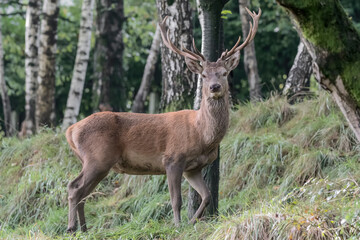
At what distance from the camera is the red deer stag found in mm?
6648

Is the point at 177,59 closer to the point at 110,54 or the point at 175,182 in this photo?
the point at 175,182

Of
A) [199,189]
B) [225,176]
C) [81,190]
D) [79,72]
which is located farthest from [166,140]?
[79,72]

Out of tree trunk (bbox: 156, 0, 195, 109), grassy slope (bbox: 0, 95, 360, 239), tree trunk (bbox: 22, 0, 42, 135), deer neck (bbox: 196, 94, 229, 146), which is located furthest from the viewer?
tree trunk (bbox: 22, 0, 42, 135)

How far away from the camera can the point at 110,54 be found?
15078 mm

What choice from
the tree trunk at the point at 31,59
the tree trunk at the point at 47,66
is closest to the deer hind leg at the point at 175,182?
the tree trunk at the point at 47,66

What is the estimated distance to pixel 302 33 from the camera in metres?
4.11

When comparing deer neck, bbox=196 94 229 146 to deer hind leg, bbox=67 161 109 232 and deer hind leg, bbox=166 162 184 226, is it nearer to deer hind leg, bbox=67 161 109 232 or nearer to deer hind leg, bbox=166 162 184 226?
deer hind leg, bbox=166 162 184 226

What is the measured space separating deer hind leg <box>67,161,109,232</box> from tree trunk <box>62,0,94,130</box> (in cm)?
479

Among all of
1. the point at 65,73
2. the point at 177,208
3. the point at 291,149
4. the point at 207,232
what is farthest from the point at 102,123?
the point at 65,73

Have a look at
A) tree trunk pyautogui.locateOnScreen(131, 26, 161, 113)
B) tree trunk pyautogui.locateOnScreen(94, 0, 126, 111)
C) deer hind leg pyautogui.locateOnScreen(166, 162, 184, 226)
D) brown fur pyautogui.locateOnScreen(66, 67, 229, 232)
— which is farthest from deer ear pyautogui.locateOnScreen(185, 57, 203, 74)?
tree trunk pyautogui.locateOnScreen(94, 0, 126, 111)

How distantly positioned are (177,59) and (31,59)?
4.13 m

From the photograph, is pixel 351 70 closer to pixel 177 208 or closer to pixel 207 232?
pixel 207 232

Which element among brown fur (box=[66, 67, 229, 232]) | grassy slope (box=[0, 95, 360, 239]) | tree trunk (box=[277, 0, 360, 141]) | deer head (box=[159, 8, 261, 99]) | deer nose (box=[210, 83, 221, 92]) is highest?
tree trunk (box=[277, 0, 360, 141])

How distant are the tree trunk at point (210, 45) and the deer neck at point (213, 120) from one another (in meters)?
0.40
